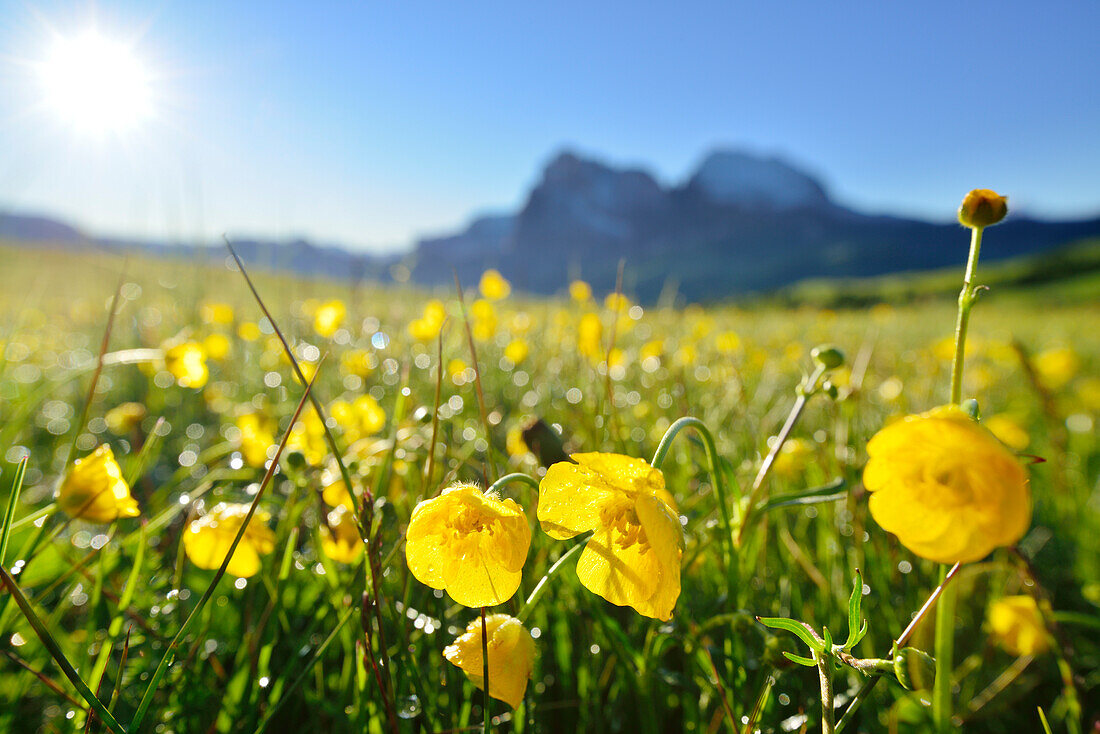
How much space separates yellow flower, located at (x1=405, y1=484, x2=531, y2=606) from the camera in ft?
2.19

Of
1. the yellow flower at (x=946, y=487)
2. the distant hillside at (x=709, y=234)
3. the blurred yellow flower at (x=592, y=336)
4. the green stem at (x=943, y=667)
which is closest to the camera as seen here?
the yellow flower at (x=946, y=487)

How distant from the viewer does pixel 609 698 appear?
106 cm

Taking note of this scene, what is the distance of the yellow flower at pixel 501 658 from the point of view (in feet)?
2.36

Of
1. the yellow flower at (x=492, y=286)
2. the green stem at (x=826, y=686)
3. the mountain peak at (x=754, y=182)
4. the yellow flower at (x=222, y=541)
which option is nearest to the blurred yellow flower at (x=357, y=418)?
the yellow flower at (x=222, y=541)

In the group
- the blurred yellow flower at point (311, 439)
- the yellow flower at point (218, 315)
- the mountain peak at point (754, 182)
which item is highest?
the mountain peak at point (754, 182)

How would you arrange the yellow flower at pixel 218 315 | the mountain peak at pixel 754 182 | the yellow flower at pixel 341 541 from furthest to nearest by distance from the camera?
the mountain peak at pixel 754 182, the yellow flower at pixel 218 315, the yellow flower at pixel 341 541

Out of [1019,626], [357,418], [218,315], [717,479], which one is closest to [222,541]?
[357,418]

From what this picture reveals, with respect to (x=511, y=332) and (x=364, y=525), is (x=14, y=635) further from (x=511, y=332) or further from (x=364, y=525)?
(x=511, y=332)

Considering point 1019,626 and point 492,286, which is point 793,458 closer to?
point 1019,626

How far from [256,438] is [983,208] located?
54.7 inches

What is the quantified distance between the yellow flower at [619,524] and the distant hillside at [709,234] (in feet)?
280

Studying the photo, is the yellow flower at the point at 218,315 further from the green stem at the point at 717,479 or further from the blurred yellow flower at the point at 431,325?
the green stem at the point at 717,479

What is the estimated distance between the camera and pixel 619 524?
29.2 inches

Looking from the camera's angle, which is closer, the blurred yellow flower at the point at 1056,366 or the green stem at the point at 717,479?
the green stem at the point at 717,479
